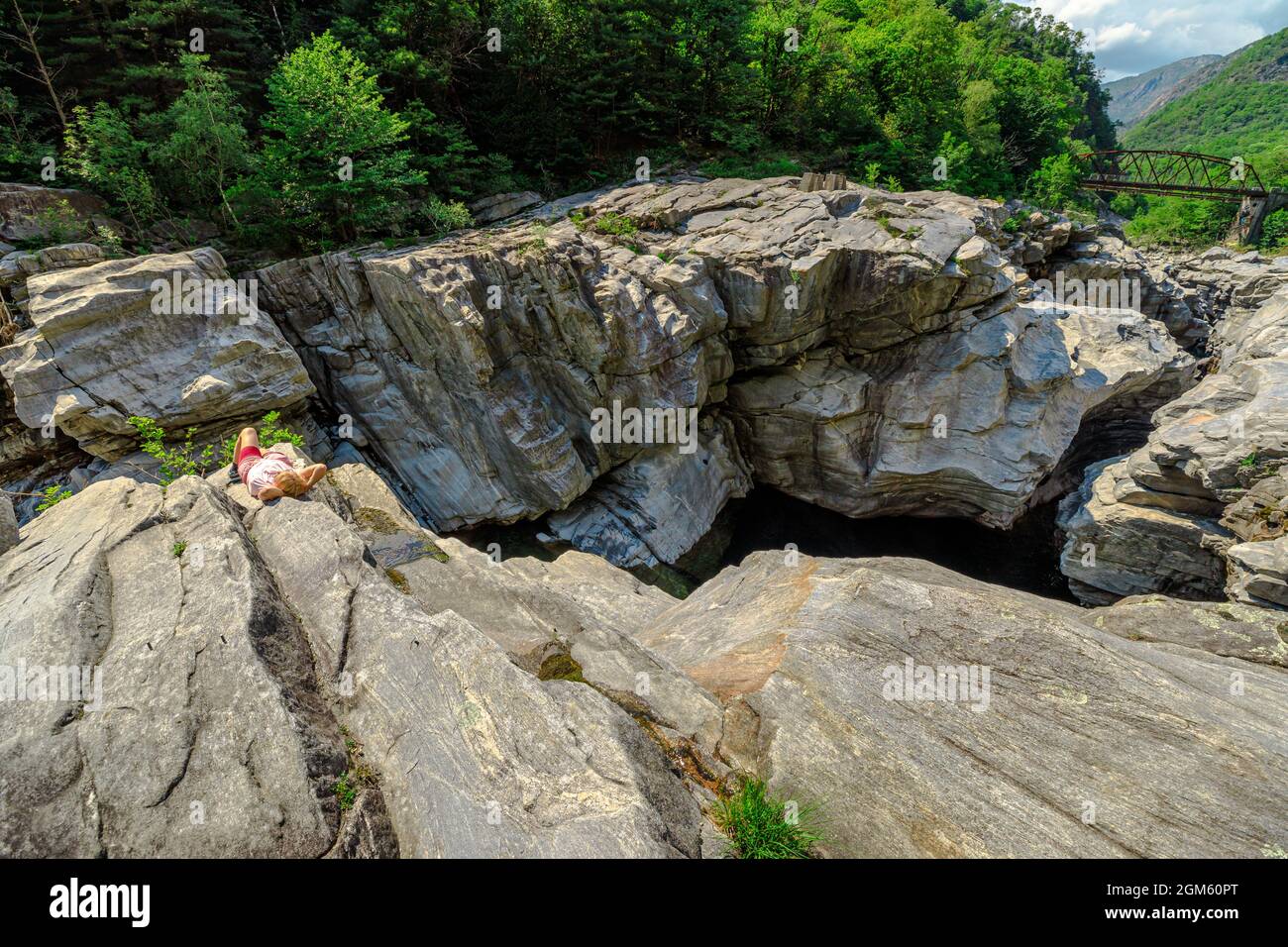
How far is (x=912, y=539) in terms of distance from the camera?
17531mm

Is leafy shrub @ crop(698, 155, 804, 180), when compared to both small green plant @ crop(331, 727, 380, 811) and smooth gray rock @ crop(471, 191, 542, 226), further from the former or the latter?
small green plant @ crop(331, 727, 380, 811)

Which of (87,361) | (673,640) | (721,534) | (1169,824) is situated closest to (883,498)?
(721,534)

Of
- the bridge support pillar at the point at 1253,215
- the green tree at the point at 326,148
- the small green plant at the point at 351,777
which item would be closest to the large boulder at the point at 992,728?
the small green plant at the point at 351,777

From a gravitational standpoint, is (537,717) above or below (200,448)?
below

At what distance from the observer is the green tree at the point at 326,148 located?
1316 centimetres

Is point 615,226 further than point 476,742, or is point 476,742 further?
point 615,226

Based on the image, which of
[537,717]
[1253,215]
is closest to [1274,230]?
[1253,215]

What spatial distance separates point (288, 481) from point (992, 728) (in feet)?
28.2

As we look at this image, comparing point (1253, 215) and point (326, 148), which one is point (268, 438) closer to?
point (326, 148)

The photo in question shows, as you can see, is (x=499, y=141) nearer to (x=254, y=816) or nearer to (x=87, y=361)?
(x=87, y=361)

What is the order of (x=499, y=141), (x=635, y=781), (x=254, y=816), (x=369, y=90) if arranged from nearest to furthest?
(x=254, y=816) < (x=635, y=781) < (x=369, y=90) < (x=499, y=141)

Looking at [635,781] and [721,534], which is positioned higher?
[635,781]

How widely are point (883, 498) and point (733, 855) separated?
49.8ft
